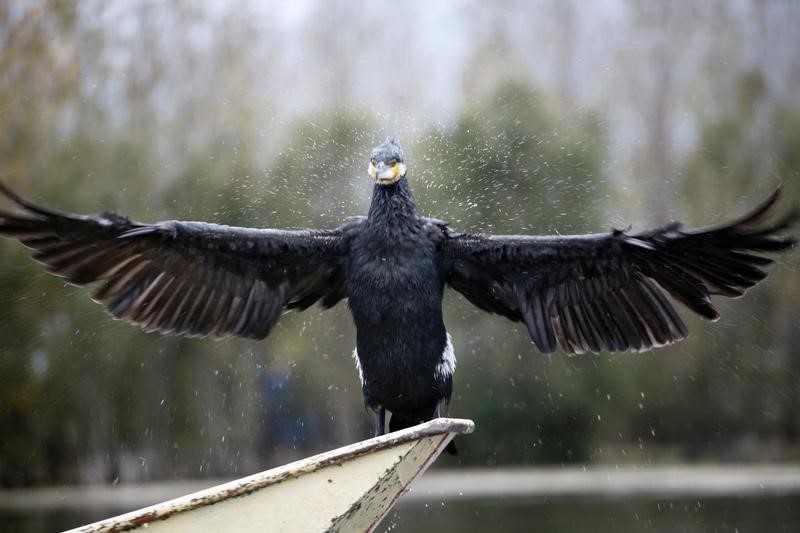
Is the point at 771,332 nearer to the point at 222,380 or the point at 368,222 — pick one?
the point at 222,380

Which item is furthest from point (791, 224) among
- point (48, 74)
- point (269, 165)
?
point (48, 74)

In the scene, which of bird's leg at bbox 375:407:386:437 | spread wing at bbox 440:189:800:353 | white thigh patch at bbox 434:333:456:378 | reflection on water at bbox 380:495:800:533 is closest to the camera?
spread wing at bbox 440:189:800:353

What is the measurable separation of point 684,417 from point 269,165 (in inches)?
287

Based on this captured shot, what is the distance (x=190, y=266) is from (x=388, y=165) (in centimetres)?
132

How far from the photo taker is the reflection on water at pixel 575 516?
12.3 metres

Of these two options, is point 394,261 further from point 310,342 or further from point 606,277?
point 310,342

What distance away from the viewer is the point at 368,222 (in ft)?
20.7

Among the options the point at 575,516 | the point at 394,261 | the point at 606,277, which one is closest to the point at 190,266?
the point at 394,261

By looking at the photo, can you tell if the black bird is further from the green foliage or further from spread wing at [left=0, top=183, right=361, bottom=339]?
the green foliage

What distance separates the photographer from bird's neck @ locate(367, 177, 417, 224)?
625cm

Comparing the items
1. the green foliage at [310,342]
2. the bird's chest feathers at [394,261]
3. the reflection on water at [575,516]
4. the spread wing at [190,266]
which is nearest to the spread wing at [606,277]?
the bird's chest feathers at [394,261]

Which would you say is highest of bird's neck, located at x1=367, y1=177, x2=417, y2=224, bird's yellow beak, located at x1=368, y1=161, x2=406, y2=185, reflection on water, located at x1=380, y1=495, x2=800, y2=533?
bird's yellow beak, located at x1=368, y1=161, x2=406, y2=185

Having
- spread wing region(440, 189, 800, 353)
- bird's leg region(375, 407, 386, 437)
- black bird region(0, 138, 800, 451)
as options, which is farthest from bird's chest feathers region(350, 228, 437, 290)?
bird's leg region(375, 407, 386, 437)

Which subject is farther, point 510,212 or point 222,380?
point 222,380
